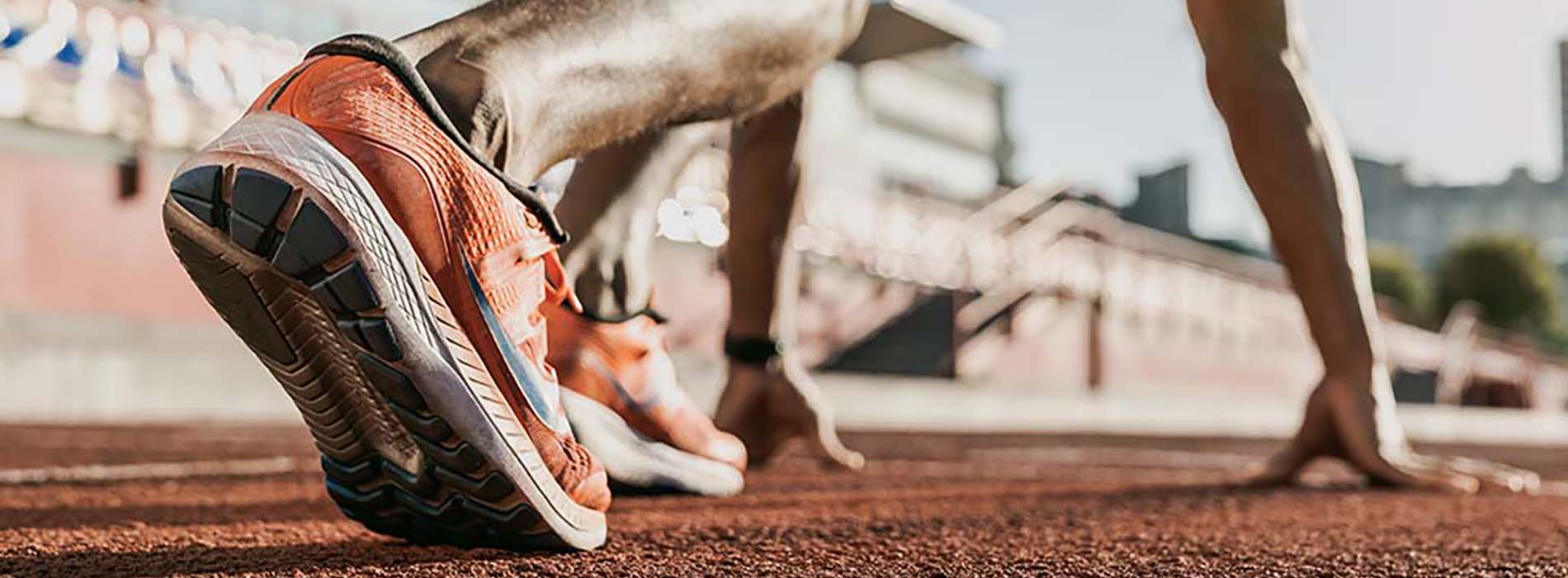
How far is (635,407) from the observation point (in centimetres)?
143

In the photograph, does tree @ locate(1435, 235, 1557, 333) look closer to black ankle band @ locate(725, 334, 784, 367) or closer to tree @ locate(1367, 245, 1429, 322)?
tree @ locate(1367, 245, 1429, 322)

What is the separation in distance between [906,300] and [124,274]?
24.5ft

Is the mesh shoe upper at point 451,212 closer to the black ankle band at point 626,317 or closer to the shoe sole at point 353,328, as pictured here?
the shoe sole at point 353,328

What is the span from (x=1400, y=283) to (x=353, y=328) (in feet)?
Answer: 146

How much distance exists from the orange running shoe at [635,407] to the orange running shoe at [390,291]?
40cm

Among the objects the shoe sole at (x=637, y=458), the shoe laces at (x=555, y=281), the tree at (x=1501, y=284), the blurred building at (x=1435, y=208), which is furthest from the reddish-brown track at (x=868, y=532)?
the blurred building at (x=1435, y=208)

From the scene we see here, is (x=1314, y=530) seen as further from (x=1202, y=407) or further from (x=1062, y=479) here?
(x=1202, y=407)

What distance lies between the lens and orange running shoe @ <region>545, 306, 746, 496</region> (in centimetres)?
135

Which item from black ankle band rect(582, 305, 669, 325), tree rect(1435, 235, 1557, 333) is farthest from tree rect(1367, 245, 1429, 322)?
black ankle band rect(582, 305, 669, 325)

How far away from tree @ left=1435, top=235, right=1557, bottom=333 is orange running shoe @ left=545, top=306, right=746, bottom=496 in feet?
139

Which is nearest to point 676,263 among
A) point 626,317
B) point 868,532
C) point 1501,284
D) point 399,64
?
point 626,317

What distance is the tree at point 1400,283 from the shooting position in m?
41.2

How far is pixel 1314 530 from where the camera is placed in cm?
121

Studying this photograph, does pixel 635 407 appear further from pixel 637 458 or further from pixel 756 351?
pixel 756 351
